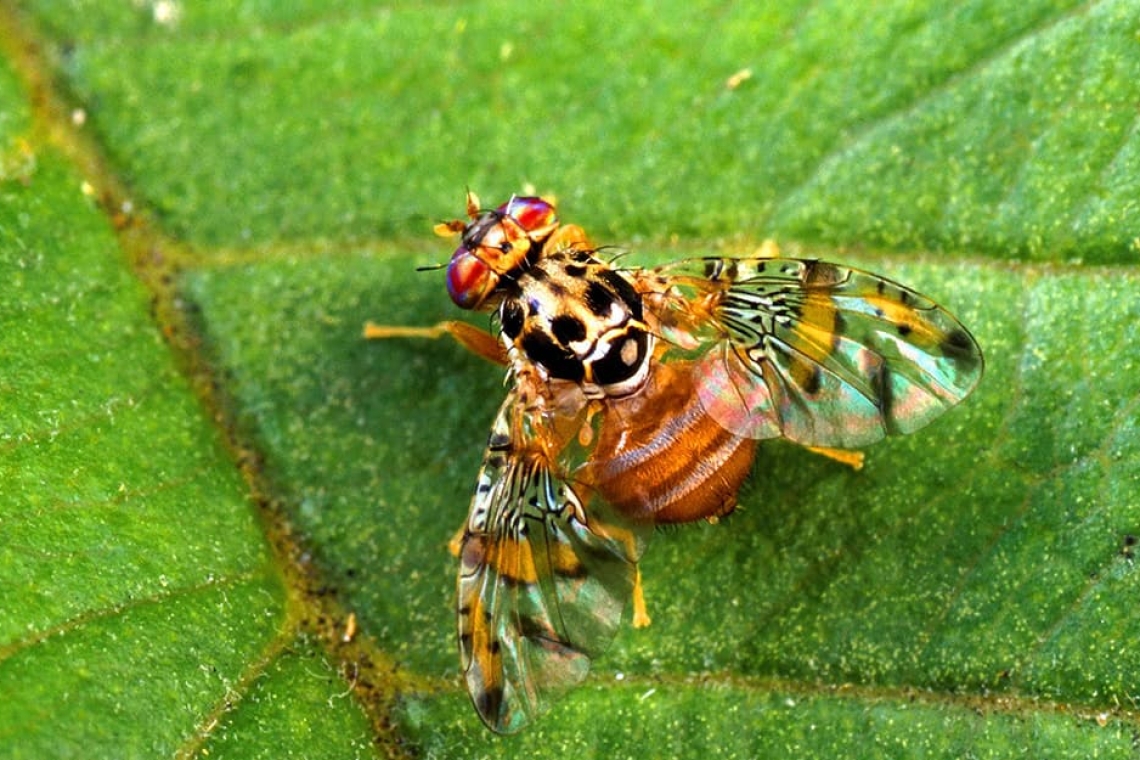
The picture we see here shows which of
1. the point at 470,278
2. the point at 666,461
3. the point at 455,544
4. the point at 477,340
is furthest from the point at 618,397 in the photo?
the point at 455,544

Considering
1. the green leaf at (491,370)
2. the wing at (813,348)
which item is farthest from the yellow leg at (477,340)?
the wing at (813,348)

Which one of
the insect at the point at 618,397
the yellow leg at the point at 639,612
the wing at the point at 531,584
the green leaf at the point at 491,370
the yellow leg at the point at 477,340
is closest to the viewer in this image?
the wing at the point at 531,584

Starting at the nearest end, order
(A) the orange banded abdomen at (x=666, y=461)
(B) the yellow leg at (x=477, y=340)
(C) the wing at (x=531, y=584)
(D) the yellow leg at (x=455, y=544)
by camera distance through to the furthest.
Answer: (C) the wing at (x=531, y=584) < (A) the orange banded abdomen at (x=666, y=461) < (D) the yellow leg at (x=455, y=544) < (B) the yellow leg at (x=477, y=340)

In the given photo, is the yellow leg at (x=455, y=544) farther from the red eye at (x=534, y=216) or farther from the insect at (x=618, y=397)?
the red eye at (x=534, y=216)

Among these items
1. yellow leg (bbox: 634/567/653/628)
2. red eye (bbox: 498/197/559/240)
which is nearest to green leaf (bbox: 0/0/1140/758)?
yellow leg (bbox: 634/567/653/628)

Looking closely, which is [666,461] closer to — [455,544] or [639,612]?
[639,612]

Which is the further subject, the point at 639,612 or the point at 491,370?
the point at 491,370
